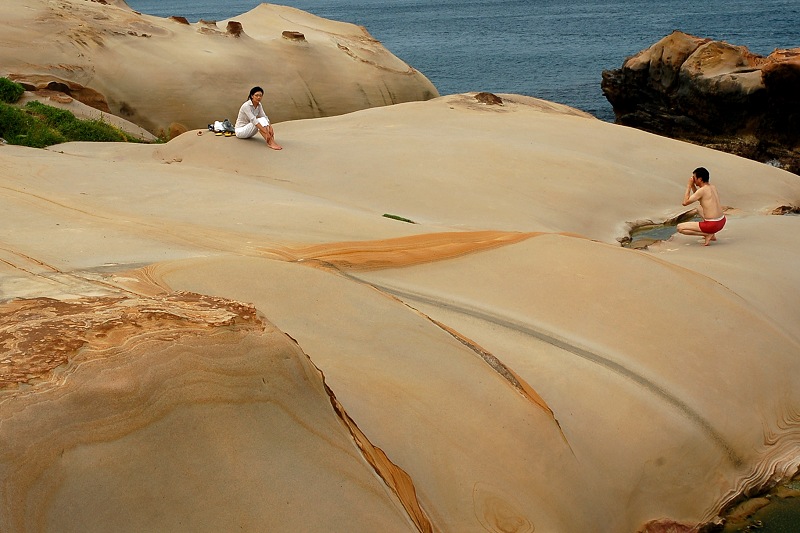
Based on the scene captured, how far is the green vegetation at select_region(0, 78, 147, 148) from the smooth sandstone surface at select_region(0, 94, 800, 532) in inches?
57.9

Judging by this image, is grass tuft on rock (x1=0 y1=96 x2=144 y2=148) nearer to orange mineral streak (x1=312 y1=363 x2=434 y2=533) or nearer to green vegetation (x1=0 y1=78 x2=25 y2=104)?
green vegetation (x1=0 y1=78 x2=25 y2=104)

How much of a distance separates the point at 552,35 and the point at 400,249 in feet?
161

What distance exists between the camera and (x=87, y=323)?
4.51 m

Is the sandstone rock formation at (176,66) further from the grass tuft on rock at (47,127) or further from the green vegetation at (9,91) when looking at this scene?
the grass tuft on rock at (47,127)

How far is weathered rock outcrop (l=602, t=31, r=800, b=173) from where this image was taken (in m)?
21.2

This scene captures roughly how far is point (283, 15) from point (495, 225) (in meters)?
16.4

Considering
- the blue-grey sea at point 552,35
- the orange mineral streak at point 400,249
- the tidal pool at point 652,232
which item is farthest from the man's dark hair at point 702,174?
the blue-grey sea at point 552,35

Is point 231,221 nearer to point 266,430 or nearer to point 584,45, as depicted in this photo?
point 266,430

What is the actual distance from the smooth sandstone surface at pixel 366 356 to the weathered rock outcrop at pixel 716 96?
9815mm

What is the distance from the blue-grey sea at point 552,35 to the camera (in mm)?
38062

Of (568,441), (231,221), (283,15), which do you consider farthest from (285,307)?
(283,15)

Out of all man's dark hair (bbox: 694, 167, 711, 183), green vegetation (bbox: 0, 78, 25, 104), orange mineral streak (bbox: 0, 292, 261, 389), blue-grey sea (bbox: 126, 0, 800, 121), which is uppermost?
orange mineral streak (bbox: 0, 292, 261, 389)

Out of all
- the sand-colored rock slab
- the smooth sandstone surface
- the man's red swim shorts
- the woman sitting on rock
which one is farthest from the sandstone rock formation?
the sand-colored rock slab

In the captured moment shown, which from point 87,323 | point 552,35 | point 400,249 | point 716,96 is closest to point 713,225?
point 400,249
